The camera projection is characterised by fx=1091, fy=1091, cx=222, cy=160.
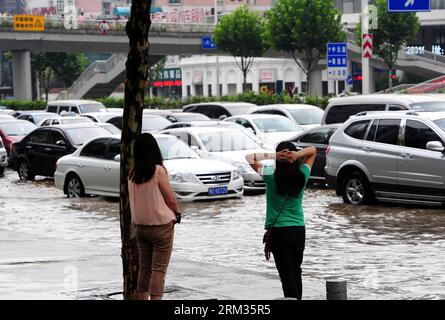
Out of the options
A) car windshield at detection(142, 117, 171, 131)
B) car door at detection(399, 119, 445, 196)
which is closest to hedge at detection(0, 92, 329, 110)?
car windshield at detection(142, 117, 171, 131)

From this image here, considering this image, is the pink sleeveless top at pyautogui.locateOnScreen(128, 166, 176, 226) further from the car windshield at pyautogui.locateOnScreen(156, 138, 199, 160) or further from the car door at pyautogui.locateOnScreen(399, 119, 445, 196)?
the car windshield at pyautogui.locateOnScreen(156, 138, 199, 160)

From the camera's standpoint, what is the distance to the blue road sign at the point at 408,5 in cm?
3650

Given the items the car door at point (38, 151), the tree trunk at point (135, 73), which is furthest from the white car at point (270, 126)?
the tree trunk at point (135, 73)

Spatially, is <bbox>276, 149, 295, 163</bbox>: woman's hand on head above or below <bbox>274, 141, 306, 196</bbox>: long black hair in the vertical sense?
above

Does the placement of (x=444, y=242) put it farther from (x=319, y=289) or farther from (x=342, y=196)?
(x=342, y=196)

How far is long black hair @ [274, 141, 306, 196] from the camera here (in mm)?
9227

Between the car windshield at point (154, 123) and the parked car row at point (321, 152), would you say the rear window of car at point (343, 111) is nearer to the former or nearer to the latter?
the parked car row at point (321, 152)

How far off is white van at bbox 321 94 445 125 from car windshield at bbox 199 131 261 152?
7.76 feet

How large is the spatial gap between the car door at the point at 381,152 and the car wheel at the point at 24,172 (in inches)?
457

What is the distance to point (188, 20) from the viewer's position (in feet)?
309
